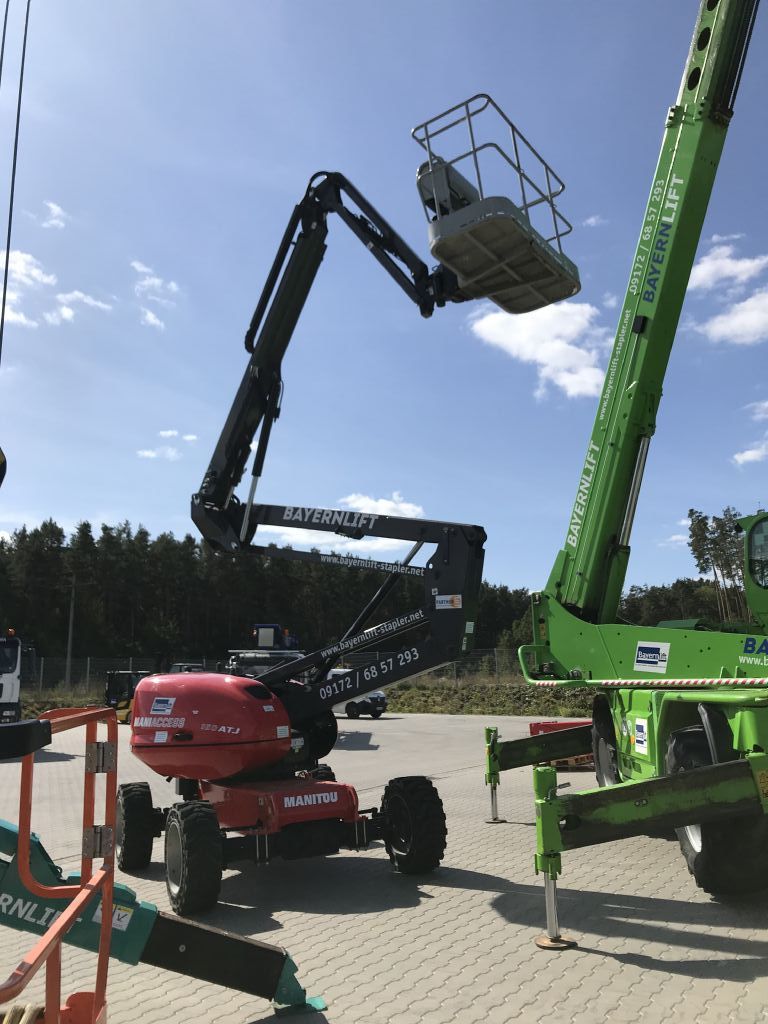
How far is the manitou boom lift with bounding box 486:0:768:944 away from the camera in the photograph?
6293 millimetres

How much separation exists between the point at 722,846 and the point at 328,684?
337cm

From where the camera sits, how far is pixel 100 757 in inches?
126

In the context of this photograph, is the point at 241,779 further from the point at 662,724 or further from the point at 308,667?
the point at 662,724

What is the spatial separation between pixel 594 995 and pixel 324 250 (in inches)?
271

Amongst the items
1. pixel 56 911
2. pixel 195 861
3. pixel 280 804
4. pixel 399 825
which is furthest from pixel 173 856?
pixel 56 911

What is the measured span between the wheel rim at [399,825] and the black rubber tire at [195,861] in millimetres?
1532

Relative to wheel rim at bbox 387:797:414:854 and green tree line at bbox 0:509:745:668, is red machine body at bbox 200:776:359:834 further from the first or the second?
green tree line at bbox 0:509:745:668

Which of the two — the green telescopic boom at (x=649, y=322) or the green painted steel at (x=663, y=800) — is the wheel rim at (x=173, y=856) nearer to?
the green painted steel at (x=663, y=800)

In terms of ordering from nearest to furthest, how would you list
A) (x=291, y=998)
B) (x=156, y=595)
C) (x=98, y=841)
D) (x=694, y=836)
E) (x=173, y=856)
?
1. (x=98, y=841)
2. (x=291, y=998)
3. (x=694, y=836)
4. (x=173, y=856)
5. (x=156, y=595)

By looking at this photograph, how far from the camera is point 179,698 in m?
6.99

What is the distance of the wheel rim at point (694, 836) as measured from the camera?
5852 millimetres

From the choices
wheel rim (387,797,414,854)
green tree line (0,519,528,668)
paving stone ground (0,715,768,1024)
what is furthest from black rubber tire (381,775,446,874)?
green tree line (0,519,528,668)

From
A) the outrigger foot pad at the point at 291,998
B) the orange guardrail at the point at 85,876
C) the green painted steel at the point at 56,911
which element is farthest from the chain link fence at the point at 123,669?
the orange guardrail at the point at 85,876

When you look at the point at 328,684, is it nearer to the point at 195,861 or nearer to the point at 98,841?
the point at 195,861
